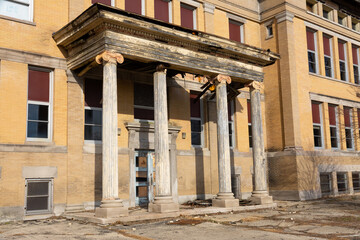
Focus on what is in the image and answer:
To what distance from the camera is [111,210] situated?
1177 centimetres

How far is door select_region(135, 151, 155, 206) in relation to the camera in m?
16.0

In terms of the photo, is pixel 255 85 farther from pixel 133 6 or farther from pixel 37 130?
pixel 37 130

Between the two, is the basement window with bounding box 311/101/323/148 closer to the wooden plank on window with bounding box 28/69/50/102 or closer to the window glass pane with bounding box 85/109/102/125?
the window glass pane with bounding box 85/109/102/125

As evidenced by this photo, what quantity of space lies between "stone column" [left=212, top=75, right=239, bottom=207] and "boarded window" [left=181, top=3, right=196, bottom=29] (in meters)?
4.41

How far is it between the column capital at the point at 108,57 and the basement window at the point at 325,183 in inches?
557

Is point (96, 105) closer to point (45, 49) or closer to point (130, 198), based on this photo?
point (45, 49)

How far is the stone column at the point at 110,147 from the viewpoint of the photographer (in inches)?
470

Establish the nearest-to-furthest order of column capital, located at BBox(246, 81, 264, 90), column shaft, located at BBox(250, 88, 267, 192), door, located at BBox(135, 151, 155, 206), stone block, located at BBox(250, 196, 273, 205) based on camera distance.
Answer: door, located at BBox(135, 151, 155, 206) < stone block, located at BBox(250, 196, 273, 205) < column shaft, located at BBox(250, 88, 267, 192) < column capital, located at BBox(246, 81, 264, 90)

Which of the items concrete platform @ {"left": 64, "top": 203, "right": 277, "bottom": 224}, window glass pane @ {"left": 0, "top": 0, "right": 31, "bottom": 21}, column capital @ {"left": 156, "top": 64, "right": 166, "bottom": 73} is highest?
window glass pane @ {"left": 0, "top": 0, "right": 31, "bottom": 21}

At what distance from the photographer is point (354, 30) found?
25.7m

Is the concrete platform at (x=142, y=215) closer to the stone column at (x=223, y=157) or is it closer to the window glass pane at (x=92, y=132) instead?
the stone column at (x=223, y=157)

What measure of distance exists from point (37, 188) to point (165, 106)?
5.35 meters

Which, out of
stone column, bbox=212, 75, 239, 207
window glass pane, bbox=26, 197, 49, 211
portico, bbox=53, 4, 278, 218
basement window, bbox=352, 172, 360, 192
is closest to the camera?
portico, bbox=53, 4, 278, 218

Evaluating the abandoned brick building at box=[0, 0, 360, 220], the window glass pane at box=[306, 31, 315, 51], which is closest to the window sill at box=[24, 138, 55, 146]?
the abandoned brick building at box=[0, 0, 360, 220]
